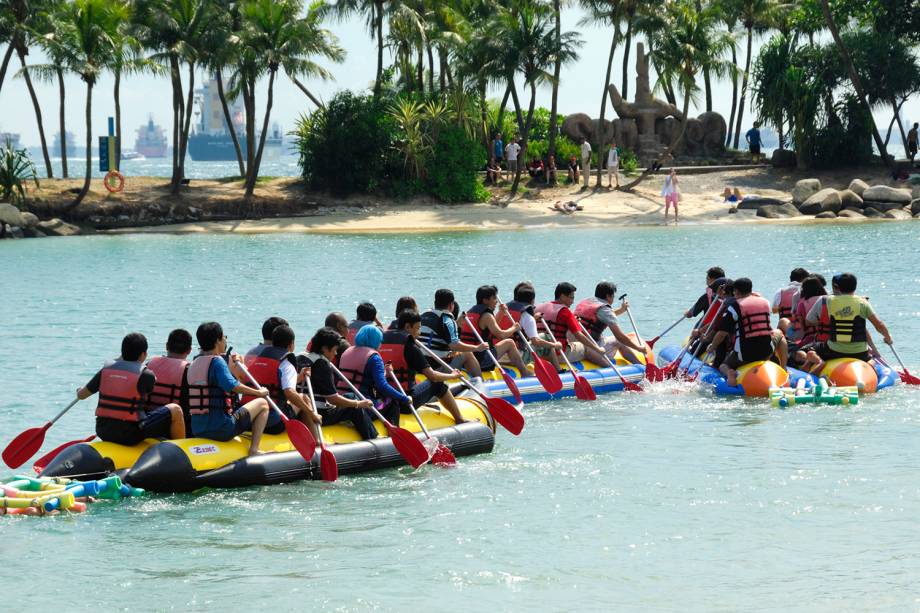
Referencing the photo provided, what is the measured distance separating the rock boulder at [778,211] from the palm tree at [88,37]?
877 inches

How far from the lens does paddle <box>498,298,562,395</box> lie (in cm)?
1549

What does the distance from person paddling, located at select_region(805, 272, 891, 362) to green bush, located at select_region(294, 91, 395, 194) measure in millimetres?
31341

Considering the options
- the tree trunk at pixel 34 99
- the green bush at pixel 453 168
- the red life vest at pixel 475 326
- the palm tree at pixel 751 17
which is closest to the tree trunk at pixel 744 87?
the palm tree at pixel 751 17

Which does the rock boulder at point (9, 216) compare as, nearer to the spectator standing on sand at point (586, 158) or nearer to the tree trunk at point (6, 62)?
the tree trunk at point (6, 62)

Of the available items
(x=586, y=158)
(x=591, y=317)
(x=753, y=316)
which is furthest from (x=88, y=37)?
(x=753, y=316)

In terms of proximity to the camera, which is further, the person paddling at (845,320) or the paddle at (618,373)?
the paddle at (618,373)

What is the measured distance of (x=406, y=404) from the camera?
12.7 m

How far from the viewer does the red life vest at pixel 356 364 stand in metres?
12.4

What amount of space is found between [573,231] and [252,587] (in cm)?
3441

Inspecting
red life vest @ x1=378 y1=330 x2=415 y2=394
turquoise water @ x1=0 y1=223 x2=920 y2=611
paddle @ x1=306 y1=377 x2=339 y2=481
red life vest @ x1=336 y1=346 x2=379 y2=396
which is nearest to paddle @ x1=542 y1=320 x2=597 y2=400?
turquoise water @ x1=0 y1=223 x2=920 y2=611

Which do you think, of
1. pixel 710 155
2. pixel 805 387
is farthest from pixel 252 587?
pixel 710 155

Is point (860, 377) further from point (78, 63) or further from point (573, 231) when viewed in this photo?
point (78, 63)

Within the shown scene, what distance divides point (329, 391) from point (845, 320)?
6.77 metres

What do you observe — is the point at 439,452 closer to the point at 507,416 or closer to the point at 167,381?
the point at 507,416
